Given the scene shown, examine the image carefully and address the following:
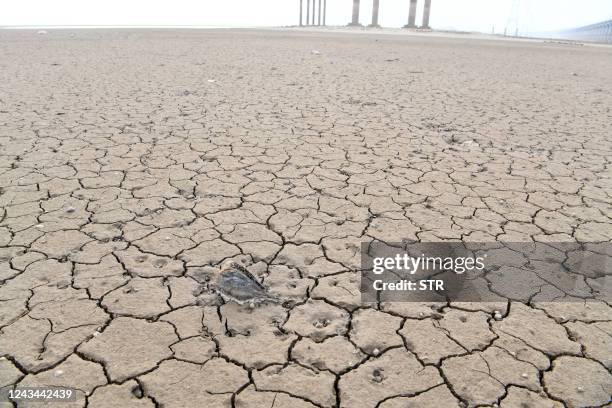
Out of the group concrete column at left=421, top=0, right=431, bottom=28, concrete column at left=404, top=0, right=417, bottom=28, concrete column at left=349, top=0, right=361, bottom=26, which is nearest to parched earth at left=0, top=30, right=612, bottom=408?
concrete column at left=421, top=0, right=431, bottom=28

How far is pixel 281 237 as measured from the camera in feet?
9.73

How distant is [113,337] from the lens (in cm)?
205

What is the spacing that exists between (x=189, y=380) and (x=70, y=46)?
1640cm

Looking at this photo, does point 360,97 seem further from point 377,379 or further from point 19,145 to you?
point 377,379

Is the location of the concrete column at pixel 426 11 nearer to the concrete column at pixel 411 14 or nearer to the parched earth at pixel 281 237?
the concrete column at pixel 411 14

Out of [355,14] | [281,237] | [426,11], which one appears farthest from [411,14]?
[281,237]

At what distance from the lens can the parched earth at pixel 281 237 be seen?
188 centimetres

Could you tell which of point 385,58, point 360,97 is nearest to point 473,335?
point 360,97
